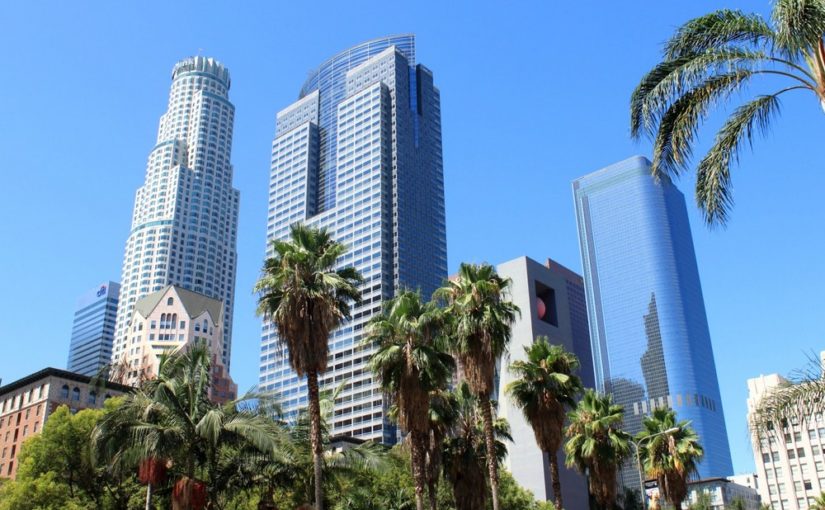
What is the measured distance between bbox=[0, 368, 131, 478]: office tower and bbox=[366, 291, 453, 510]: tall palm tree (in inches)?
2723

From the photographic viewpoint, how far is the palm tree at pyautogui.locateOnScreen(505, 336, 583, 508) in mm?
40000

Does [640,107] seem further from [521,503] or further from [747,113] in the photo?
[521,503]

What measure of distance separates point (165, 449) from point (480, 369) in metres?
15.7

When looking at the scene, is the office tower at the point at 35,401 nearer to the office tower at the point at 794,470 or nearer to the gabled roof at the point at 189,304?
the gabled roof at the point at 189,304

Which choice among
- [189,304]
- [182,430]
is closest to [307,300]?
[182,430]

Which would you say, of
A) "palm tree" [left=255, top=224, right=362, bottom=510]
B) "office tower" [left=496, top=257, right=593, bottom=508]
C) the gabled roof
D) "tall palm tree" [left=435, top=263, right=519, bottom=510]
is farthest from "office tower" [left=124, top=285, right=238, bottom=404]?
"palm tree" [left=255, top=224, right=362, bottom=510]

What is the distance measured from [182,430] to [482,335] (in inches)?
608

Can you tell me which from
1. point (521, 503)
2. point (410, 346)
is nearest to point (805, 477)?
point (521, 503)

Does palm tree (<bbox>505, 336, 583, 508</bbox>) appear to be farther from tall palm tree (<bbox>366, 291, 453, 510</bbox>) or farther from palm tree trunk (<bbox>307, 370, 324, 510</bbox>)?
palm tree trunk (<bbox>307, 370, 324, 510</bbox>)

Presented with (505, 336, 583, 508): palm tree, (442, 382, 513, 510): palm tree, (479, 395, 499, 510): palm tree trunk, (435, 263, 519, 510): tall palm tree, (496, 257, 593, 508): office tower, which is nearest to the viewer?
(479, 395, 499, 510): palm tree trunk

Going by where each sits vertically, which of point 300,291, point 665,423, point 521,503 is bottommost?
point 521,503

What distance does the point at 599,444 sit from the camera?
44.3m

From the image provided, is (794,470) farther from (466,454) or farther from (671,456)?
(466,454)

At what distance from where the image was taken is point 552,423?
4000 cm
